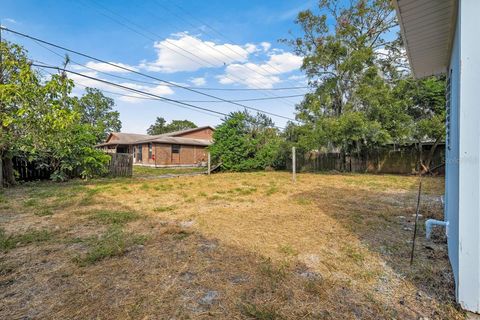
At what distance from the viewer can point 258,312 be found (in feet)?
5.71

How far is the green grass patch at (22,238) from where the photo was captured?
9.93ft

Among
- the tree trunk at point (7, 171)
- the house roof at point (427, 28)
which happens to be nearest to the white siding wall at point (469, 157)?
the house roof at point (427, 28)

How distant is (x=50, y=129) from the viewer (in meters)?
6.15

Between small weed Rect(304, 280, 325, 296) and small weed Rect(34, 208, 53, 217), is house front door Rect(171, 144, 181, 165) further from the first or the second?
small weed Rect(304, 280, 325, 296)

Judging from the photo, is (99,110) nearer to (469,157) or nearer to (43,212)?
(43,212)

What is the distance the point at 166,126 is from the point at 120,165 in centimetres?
3822

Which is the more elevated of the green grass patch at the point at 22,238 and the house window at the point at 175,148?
the house window at the point at 175,148

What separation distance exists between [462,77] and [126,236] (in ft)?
12.9

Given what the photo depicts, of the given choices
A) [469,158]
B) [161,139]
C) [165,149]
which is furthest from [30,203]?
[165,149]

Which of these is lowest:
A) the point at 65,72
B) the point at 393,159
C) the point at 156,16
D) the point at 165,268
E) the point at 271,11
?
the point at 165,268

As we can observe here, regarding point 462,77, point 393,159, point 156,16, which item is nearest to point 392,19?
point 393,159

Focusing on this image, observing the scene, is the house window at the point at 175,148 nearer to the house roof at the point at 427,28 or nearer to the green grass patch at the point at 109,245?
the green grass patch at the point at 109,245

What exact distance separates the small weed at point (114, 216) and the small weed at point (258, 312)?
305 cm

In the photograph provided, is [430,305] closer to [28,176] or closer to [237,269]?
[237,269]
